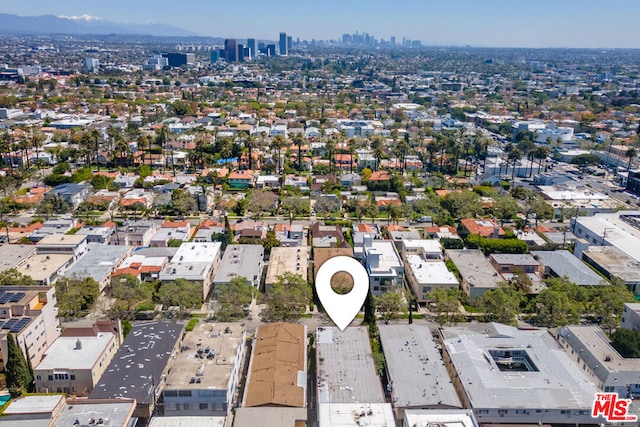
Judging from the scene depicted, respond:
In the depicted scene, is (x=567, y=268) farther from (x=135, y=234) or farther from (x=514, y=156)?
(x=135, y=234)

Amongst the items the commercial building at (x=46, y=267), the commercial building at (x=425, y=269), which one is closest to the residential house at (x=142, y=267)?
the commercial building at (x=46, y=267)

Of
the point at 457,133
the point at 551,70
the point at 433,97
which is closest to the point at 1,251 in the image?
the point at 457,133

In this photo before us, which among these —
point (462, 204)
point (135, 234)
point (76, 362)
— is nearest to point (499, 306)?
point (462, 204)

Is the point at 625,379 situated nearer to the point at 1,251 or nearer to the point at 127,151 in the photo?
the point at 1,251

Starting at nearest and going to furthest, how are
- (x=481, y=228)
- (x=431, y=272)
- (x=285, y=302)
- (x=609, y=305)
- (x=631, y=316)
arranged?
(x=631, y=316) < (x=285, y=302) < (x=609, y=305) < (x=431, y=272) < (x=481, y=228)

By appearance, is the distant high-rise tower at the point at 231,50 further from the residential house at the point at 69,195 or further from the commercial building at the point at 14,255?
the commercial building at the point at 14,255

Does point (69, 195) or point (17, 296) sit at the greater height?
point (17, 296)
